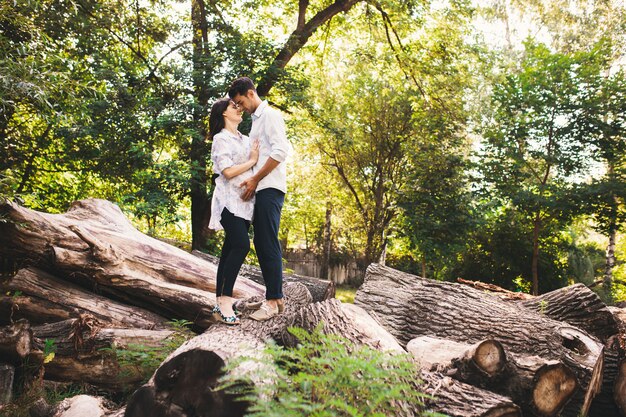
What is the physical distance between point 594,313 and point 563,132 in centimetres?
757

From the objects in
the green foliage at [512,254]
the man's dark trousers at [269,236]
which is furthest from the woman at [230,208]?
the green foliage at [512,254]

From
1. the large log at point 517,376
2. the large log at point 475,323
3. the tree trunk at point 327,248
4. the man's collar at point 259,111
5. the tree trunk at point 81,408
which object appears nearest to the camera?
the tree trunk at point 81,408

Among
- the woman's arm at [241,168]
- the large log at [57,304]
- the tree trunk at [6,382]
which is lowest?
the tree trunk at [6,382]

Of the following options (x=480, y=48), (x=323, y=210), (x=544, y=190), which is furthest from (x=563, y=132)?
(x=323, y=210)

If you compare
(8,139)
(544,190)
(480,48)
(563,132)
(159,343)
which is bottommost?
(159,343)

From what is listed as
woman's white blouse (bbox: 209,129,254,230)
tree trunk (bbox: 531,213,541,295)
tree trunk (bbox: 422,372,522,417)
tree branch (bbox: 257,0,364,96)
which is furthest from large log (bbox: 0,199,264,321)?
tree trunk (bbox: 531,213,541,295)

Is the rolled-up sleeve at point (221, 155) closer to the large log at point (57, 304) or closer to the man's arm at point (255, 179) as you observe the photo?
the man's arm at point (255, 179)

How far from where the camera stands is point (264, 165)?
13.1 feet

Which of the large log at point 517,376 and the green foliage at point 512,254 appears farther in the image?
the green foliage at point 512,254

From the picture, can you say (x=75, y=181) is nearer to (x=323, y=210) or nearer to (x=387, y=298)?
(x=387, y=298)

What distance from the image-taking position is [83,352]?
4.58m

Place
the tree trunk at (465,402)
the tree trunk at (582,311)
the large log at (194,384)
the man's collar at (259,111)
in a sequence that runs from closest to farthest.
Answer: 1. the large log at (194,384)
2. the tree trunk at (465,402)
3. the man's collar at (259,111)
4. the tree trunk at (582,311)

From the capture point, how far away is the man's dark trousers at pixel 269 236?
13.3ft

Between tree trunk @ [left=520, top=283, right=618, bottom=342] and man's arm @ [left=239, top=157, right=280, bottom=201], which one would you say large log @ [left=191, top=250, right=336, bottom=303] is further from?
tree trunk @ [left=520, top=283, right=618, bottom=342]
